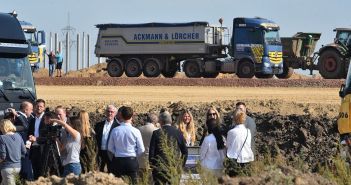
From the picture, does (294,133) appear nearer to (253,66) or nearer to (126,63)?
(253,66)

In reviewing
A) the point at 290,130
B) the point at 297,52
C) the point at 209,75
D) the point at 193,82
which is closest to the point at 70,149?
the point at 290,130

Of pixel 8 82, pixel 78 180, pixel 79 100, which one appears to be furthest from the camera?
pixel 79 100

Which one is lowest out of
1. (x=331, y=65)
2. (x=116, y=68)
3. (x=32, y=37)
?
(x=116, y=68)

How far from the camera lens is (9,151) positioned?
14.9 meters

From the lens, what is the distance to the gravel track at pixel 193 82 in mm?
44144

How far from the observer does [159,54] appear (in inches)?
2096

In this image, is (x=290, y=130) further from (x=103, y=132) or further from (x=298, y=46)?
(x=298, y=46)

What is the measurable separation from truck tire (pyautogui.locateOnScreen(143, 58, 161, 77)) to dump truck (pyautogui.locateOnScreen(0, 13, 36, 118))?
32.5m

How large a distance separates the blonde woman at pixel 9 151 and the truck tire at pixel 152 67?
38119 millimetres

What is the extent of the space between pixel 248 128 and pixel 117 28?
39894mm

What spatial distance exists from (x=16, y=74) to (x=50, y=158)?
4972 millimetres

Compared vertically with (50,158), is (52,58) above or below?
below

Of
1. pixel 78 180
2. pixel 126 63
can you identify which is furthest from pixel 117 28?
pixel 78 180

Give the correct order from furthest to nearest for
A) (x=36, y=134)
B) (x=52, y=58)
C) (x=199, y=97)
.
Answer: (x=52, y=58) < (x=199, y=97) < (x=36, y=134)
